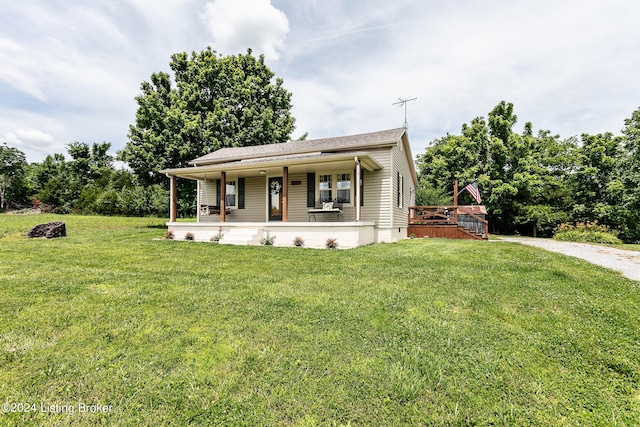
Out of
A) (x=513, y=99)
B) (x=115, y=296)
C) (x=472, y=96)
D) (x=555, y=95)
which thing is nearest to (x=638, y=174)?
(x=555, y=95)

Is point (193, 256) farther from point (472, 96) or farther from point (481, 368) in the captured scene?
point (472, 96)

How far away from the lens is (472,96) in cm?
1927

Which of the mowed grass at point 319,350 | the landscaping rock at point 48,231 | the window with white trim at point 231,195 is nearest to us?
the mowed grass at point 319,350

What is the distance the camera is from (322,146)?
12.7 metres

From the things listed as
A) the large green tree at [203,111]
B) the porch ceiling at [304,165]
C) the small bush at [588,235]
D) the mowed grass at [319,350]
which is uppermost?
the large green tree at [203,111]

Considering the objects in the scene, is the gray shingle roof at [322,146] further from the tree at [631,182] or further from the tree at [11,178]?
the tree at [11,178]

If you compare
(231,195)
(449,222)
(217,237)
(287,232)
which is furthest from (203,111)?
(449,222)

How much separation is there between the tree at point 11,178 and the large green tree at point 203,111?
2533 centimetres

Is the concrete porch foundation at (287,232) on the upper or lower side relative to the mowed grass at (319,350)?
upper

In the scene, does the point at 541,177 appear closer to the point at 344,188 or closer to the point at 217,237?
the point at 344,188

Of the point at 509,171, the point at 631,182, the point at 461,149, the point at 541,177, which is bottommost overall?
the point at 631,182

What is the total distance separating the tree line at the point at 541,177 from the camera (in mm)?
17609

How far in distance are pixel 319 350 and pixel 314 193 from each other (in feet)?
Result: 31.4

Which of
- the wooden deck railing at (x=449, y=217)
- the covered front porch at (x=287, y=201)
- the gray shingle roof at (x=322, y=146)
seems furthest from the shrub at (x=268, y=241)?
the wooden deck railing at (x=449, y=217)
